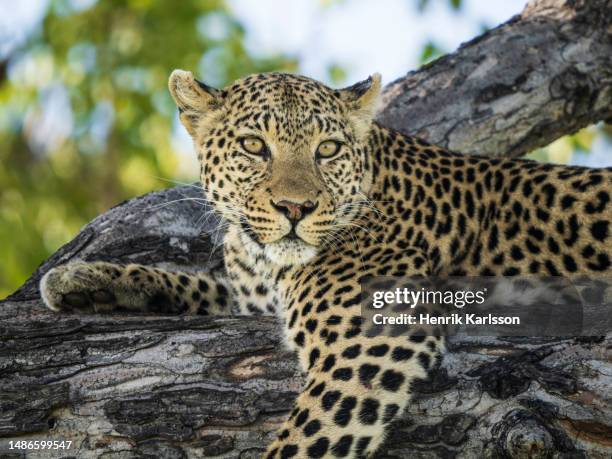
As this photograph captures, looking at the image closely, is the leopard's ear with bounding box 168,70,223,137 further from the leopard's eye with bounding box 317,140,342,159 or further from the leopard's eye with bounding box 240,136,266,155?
the leopard's eye with bounding box 317,140,342,159

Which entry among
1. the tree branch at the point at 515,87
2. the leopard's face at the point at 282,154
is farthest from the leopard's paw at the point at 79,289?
the tree branch at the point at 515,87

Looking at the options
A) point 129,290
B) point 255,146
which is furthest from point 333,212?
point 129,290

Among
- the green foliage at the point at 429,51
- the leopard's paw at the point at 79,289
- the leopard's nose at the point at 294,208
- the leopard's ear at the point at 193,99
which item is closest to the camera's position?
the leopard's nose at the point at 294,208

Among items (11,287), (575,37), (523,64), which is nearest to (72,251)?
(523,64)

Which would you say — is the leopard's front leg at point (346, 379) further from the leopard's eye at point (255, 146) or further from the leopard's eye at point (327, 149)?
the leopard's eye at point (255, 146)

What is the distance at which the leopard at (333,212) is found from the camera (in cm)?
723

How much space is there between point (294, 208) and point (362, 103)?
1.38m

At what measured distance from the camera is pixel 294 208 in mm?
7102

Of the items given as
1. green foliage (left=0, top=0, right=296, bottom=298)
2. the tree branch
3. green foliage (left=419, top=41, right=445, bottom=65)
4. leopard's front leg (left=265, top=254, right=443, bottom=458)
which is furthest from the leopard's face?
green foliage (left=0, top=0, right=296, bottom=298)

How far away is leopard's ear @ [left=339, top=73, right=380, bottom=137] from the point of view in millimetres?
7934

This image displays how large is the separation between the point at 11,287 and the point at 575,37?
1105cm

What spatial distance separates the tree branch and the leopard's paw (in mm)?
4094

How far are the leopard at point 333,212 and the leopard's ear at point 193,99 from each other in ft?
0.04

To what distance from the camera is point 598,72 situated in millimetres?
10688
